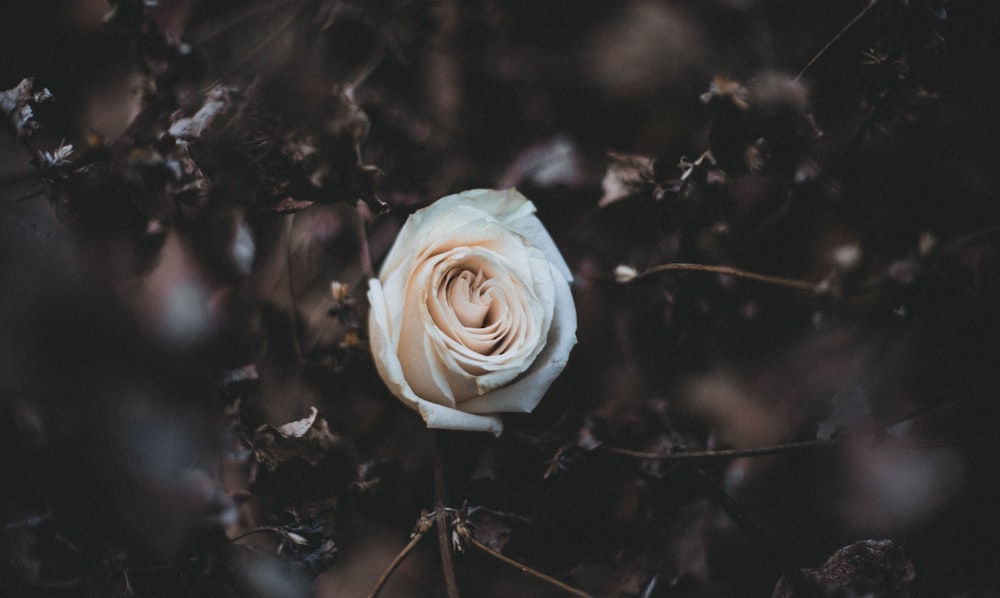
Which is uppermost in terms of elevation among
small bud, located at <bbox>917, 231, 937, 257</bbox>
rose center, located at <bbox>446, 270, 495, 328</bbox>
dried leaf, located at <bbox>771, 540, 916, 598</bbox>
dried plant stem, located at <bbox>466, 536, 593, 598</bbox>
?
small bud, located at <bbox>917, 231, 937, 257</bbox>

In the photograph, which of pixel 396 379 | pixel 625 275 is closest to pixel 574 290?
pixel 625 275

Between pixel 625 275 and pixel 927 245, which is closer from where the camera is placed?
pixel 927 245

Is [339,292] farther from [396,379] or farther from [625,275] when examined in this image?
[625,275]

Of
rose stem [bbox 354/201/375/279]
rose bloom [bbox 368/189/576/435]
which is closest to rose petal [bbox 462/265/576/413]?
rose bloom [bbox 368/189/576/435]

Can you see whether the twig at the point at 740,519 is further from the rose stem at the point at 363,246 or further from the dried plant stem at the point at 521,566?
the rose stem at the point at 363,246

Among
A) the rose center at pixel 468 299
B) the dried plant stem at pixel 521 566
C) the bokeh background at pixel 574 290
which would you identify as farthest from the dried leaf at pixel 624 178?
the dried plant stem at pixel 521 566

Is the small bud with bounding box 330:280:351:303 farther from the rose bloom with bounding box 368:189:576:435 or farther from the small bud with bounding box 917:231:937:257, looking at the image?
the small bud with bounding box 917:231:937:257
